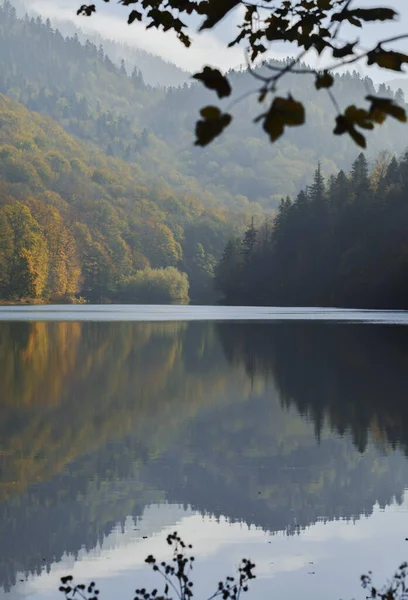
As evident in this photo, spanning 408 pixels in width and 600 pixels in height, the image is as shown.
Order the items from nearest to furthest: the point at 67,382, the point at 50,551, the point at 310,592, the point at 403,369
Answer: the point at 310,592
the point at 50,551
the point at 67,382
the point at 403,369

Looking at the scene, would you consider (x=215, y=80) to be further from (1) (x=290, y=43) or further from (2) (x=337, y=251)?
(2) (x=337, y=251)

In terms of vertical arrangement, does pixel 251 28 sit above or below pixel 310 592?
above

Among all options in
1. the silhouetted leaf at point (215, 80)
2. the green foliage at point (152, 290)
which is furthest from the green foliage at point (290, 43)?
the green foliage at point (152, 290)

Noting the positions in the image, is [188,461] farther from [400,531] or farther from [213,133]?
[213,133]

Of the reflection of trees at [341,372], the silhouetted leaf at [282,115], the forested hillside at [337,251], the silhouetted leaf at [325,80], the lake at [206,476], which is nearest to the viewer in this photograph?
the silhouetted leaf at [282,115]

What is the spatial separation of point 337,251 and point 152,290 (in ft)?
224

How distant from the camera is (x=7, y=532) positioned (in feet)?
29.2

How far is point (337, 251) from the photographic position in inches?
4090

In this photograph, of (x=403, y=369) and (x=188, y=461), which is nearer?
(x=188, y=461)

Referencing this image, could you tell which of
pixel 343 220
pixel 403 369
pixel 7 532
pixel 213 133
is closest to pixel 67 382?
pixel 403 369

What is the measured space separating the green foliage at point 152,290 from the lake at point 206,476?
463 ft

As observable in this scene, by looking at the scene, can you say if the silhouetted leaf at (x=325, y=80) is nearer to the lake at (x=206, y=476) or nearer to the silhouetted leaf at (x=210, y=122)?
the silhouetted leaf at (x=210, y=122)

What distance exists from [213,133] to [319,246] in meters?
107

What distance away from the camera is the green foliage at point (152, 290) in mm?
167000
